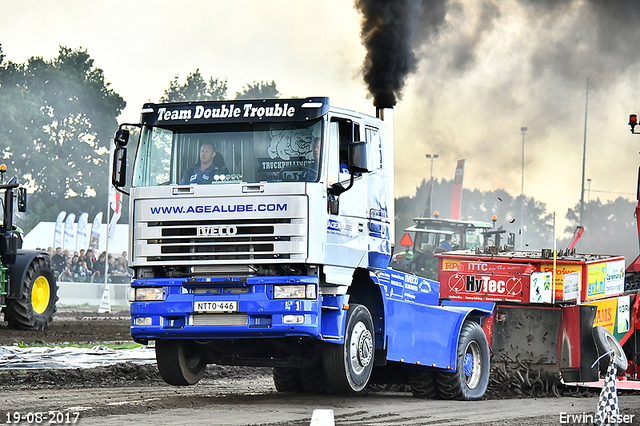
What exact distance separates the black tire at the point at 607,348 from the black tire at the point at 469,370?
1548 mm

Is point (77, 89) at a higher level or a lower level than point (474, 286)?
higher

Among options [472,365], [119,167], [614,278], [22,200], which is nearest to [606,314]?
[614,278]

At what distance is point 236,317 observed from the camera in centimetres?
980

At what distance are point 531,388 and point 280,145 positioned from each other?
17.2 feet

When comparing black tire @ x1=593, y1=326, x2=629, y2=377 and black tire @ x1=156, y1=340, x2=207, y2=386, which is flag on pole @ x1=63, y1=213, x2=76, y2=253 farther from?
black tire @ x1=156, y1=340, x2=207, y2=386

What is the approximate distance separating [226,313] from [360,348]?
5.10 ft

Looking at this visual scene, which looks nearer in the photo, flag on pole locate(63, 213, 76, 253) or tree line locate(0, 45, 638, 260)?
flag on pole locate(63, 213, 76, 253)

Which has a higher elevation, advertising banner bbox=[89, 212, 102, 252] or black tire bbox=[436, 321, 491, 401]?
advertising banner bbox=[89, 212, 102, 252]

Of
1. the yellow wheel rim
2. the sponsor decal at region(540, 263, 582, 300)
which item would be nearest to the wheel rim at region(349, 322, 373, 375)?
the sponsor decal at region(540, 263, 582, 300)

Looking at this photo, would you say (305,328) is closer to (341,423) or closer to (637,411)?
(341,423)

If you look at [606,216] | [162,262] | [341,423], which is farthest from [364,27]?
[606,216]

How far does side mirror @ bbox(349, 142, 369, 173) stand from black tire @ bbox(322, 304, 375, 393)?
150 centimetres

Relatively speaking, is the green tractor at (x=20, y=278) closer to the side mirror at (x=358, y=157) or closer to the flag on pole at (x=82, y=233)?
the side mirror at (x=358, y=157)

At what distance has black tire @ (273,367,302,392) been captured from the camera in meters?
12.8
